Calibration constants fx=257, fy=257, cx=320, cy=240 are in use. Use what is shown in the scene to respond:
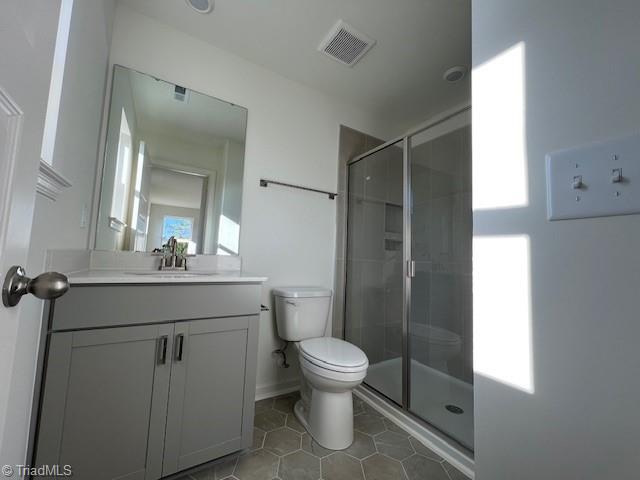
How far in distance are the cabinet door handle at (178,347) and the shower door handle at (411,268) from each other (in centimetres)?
135

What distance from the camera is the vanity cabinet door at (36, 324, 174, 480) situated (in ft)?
2.87

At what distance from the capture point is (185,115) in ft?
5.40

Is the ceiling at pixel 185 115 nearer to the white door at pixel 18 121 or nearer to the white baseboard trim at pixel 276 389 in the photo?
the white door at pixel 18 121

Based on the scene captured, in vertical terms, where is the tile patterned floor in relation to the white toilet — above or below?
below

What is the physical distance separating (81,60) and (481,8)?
4.47 feet

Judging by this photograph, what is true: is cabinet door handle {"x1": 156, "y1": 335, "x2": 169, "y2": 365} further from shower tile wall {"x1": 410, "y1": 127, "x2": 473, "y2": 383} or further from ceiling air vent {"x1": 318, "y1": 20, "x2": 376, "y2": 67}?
ceiling air vent {"x1": 318, "y1": 20, "x2": 376, "y2": 67}

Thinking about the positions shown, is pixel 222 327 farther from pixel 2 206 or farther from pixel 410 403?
pixel 410 403

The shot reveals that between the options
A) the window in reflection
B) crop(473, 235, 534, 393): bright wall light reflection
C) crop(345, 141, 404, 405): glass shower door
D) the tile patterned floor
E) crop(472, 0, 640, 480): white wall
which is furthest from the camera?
crop(345, 141, 404, 405): glass shower door

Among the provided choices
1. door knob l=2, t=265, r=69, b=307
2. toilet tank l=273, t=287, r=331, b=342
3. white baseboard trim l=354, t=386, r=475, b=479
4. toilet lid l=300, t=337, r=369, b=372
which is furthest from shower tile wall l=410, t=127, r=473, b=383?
door knob l=2, t=265, r=69, b=307

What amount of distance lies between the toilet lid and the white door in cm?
112

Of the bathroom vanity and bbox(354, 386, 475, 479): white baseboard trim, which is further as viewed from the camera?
bbox(354, 386, 475, 479): white baseboard trim

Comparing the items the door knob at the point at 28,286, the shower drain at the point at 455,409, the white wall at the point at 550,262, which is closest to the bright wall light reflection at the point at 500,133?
the white wall at the point at 550,262

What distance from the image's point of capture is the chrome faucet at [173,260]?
150 centimetres

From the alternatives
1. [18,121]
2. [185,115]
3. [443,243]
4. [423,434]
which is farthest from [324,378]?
[185,115]
